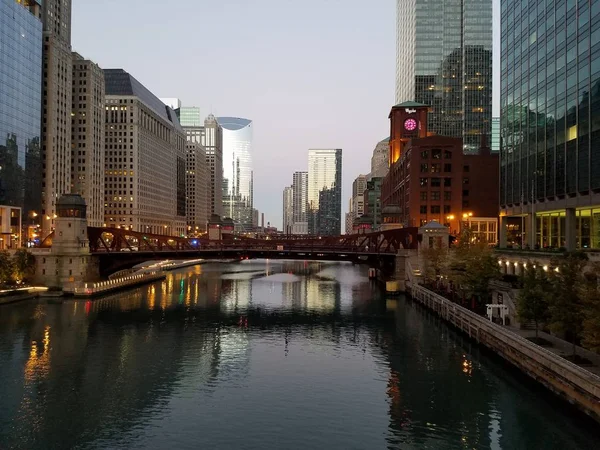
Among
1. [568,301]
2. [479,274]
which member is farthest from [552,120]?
[568,301]

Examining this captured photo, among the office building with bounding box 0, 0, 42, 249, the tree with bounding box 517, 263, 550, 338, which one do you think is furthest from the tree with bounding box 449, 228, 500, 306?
the office building with bounding box 0, 0, 42, 249

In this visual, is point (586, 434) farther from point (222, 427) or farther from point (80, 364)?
point (80, 364)

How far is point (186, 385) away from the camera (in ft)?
136

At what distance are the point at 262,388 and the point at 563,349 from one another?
75.2 feet

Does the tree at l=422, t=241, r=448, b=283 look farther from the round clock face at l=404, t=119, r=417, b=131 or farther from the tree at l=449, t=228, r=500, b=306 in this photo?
the round clock face at l=404, t=119, r=417, b=131

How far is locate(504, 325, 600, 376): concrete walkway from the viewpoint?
117 feet

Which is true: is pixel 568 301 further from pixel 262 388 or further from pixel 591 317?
pixel 262 388

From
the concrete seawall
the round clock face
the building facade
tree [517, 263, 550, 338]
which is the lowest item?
the concrete seawall

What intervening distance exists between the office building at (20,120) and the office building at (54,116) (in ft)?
41.2

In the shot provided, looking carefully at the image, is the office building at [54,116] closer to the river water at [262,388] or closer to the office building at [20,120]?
the office building at [20,120]

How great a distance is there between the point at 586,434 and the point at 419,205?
11088 centimetres

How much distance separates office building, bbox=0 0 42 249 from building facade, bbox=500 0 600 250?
383 feet

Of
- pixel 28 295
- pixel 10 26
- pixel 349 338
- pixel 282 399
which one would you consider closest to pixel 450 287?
pixel 349 338

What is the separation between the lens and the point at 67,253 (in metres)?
96.2
